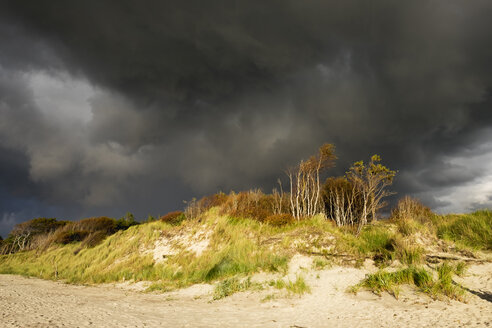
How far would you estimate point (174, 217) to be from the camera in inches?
817

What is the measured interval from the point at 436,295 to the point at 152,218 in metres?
23.8

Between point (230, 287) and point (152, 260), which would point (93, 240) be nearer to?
point (152, 260)

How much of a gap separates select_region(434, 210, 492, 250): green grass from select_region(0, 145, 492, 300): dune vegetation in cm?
3

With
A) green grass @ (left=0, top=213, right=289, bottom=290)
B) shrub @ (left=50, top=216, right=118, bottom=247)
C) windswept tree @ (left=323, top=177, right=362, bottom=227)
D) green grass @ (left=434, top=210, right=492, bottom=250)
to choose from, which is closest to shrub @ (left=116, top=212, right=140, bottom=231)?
shrub @ (left=50, top=216, right=118, bottom=247)

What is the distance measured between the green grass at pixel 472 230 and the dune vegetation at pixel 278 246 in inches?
1.3

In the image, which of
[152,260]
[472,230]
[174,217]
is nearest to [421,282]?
[472,230]

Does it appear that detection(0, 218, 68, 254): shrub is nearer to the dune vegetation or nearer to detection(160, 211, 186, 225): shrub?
the dune vegetation

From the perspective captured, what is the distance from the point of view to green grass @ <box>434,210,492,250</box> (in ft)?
29.2

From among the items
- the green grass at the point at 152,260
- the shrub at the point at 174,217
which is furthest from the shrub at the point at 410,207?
the shrub at the point at 174,217

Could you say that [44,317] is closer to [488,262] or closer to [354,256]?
[354,256]

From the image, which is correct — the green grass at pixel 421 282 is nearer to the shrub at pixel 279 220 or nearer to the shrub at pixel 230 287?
the shrub at pixel 230 287

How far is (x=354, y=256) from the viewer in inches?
397

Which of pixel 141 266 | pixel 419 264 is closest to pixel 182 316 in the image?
pixel 419 264

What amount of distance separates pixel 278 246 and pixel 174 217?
1158 cm
